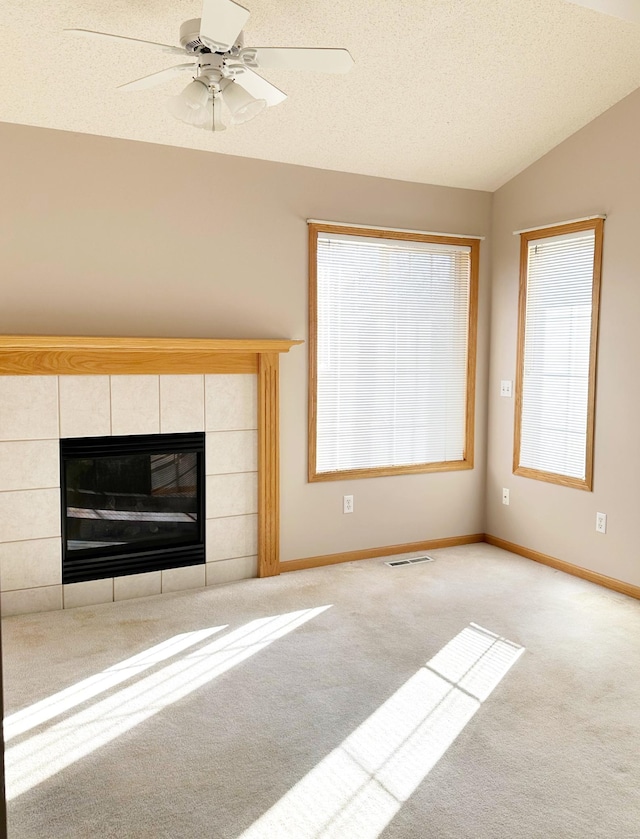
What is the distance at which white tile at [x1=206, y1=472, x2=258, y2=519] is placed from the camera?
4.19m

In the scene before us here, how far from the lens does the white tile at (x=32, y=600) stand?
370 centimetres

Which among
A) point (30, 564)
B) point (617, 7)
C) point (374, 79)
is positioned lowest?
point (30, 564)

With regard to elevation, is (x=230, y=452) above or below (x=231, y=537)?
above

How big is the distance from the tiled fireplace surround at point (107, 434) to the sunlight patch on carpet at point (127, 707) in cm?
71

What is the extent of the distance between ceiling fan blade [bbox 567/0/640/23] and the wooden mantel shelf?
224 cm

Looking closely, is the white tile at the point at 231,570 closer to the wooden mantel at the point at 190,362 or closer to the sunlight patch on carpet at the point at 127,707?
the wooden mantel at the point at 190,362

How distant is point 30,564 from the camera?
373cm

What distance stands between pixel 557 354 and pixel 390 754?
2936 mm

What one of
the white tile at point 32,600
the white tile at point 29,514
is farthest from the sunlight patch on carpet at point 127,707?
the white tile at point 29,514

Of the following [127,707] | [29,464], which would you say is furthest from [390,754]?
[29,464]

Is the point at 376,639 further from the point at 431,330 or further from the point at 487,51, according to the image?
the point at 487,51

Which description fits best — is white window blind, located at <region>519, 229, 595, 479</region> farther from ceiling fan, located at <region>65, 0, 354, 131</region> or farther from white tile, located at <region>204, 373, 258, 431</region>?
ceiling fan, located at <region>65, 0, 354, 131</region>

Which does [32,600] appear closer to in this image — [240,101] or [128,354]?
[128,354]

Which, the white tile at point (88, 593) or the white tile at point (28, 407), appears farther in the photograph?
the white tile at point (88, 593)
